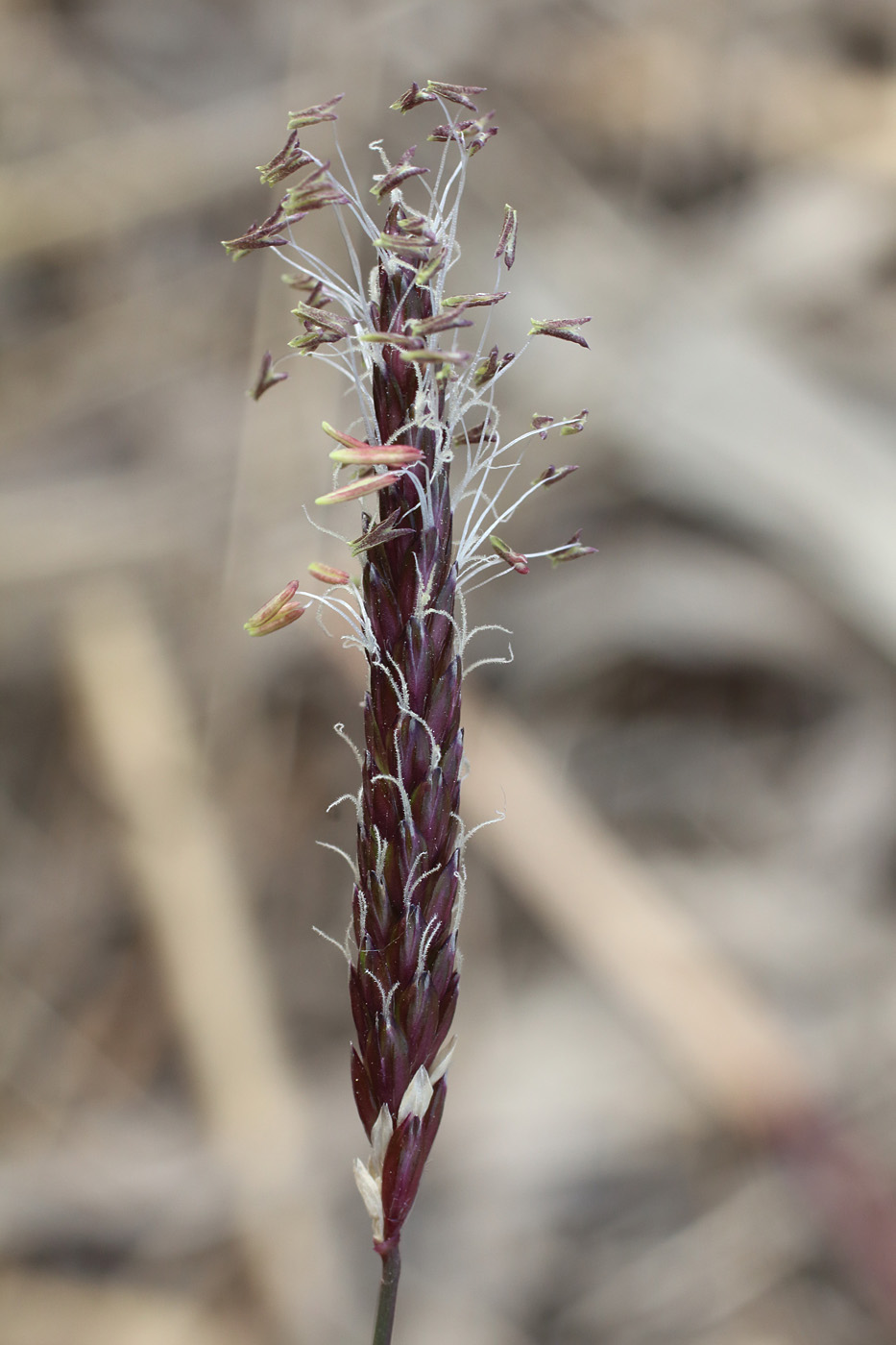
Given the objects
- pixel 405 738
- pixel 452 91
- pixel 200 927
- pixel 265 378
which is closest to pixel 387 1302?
pixel 405 738

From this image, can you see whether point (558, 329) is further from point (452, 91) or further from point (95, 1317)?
point (95, 1317)

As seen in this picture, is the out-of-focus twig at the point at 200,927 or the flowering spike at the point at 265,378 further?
the out-of-focus twig at the point at 200,927

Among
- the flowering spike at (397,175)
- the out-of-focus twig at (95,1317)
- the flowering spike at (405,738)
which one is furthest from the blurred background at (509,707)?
the flowering spike at (397,175)

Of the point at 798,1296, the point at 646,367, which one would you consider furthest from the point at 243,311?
the point at 798,1296

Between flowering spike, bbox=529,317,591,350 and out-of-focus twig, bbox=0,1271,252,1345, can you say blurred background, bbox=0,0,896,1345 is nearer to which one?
out-of-focus twig, bbox=0,1271,252,1345

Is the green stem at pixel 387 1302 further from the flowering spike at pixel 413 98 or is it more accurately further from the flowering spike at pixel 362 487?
the flowering spike at pixel 413 98

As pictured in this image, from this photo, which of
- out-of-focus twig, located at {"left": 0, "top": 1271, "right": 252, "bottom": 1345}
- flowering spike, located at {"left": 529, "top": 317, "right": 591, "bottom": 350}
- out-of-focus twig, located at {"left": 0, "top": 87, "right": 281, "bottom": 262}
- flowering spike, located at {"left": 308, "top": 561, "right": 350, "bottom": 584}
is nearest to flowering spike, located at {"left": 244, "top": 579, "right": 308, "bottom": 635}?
flowering spike, located at {"left": 308, "top": 561, "right": 350, "bottom": 584}
